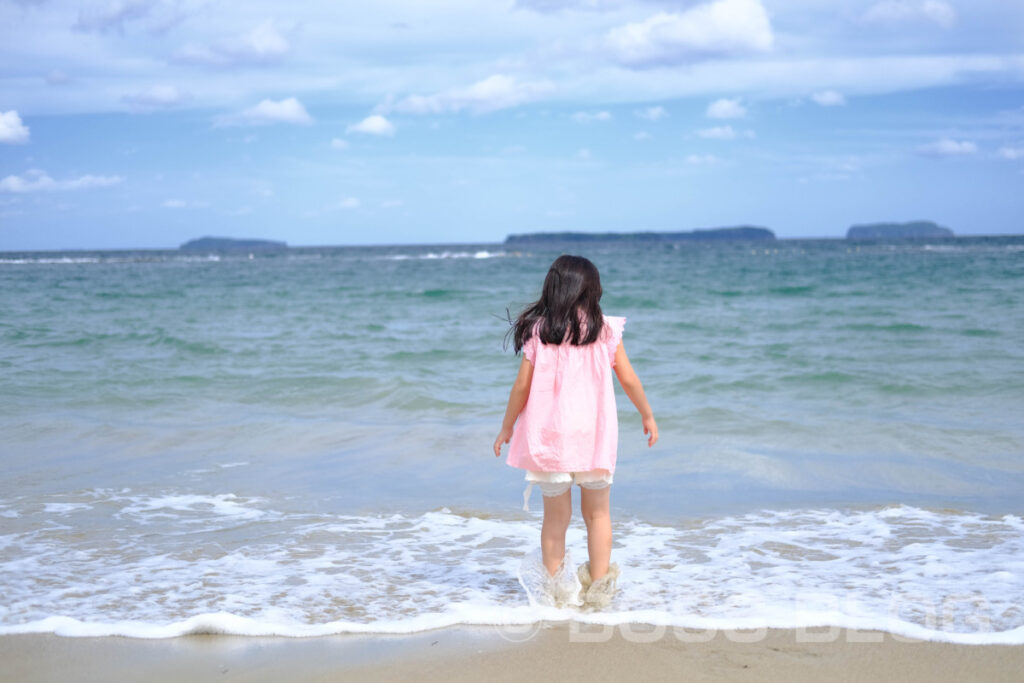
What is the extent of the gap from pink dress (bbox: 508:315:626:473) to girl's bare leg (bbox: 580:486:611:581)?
18 cm

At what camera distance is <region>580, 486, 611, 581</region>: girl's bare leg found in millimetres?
3648

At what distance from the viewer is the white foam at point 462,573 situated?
3.46 m

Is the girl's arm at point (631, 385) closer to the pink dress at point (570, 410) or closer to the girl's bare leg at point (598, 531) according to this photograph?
the pink dress at point (570, 410)

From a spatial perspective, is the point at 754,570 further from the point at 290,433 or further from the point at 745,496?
the point at 290,433

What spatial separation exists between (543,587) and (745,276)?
1123 inches

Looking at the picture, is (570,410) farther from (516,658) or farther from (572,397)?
(516,658)

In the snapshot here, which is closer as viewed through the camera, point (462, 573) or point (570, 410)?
point (570, 410)

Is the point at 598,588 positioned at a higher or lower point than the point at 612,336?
lower

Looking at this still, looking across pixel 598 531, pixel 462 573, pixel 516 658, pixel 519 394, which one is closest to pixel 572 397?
pixel 519 394

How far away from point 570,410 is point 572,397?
0.18ft

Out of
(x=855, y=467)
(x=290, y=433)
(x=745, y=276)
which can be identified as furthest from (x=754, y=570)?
(x=745, y=276)

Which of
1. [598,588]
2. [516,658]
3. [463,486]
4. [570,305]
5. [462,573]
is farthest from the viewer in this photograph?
[463,486]

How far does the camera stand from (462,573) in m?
4.16

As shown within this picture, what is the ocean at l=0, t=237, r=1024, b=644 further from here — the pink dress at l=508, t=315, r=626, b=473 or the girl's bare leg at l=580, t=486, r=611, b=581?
the pink dress at l=508, t=315, r=626, b=473
